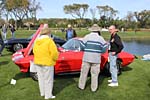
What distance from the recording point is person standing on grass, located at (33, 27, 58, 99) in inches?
303

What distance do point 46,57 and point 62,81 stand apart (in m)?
2.45

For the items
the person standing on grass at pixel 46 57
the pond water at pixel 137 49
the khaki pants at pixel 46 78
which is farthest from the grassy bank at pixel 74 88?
the pond water at pixel 137 49

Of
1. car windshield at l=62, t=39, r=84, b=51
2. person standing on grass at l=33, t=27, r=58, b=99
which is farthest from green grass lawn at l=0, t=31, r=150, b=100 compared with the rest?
car windshield at l=62, t=39, r=84, b=51

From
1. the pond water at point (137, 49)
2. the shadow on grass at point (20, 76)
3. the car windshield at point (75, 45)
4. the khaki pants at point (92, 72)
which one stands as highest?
the car windshield at point (75, 45)

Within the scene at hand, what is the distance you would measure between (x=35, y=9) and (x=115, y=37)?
69381 mm

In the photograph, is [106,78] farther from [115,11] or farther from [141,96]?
[115,11]

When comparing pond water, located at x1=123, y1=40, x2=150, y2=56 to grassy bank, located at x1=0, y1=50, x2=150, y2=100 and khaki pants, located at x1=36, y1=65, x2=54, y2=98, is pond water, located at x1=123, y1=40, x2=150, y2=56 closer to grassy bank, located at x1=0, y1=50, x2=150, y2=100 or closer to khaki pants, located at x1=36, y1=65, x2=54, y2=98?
grassy bank, located at x1=0, y1=50, x2=150, y2=100

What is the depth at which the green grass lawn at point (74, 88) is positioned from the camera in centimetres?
844

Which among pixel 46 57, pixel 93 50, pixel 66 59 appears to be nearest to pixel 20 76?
pixel 66 59

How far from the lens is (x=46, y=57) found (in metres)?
7.72

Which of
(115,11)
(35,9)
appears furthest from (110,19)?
(35,9)

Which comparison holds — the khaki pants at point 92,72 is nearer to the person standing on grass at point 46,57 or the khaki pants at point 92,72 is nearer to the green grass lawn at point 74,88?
the green grass lawn at point 74,88

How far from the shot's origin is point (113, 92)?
29.1ft

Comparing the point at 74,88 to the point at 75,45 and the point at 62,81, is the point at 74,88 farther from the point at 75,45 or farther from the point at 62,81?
the point at 75,45
